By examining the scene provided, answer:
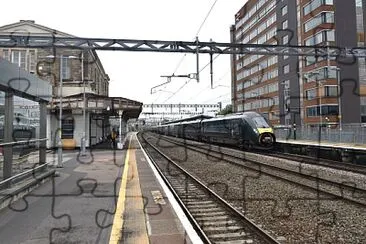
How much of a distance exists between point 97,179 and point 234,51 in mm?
10765

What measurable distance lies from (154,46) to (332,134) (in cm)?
1617

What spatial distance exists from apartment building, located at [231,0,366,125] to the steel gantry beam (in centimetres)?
3140

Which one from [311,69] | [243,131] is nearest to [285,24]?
[311,69]

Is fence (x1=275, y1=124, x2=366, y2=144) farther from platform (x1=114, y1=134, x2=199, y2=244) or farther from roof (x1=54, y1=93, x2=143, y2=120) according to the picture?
platform (x1=114, y1=134, x2=199, y2=244)

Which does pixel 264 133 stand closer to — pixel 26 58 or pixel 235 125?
pixel 235 125

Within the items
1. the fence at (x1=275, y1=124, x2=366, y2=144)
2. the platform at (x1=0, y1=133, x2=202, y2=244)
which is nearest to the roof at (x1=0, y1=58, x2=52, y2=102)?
the platform at (x1=0, y1=133, x2=202, y2=244)

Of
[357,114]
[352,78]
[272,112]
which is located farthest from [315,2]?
[272,112]

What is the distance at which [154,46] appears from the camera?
819 inches

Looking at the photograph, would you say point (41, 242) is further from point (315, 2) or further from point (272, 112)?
point (272, 112)

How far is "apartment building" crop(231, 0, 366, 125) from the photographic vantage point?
6494 centimetres

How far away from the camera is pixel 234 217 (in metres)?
8.56

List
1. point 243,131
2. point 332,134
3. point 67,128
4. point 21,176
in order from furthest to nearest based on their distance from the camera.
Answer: point 67,128
point 332,134
point 243,131
point 21,176

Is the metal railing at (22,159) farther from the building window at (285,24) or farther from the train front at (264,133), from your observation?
the building window at (285,24)

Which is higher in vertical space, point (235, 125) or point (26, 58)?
point (26, 58)
